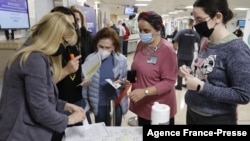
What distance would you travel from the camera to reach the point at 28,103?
977 millimetres

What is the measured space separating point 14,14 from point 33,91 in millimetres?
1382

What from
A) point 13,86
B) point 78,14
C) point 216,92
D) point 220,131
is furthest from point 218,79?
point 78,14

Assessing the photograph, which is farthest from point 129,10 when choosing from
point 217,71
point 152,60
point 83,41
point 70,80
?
point 217,71

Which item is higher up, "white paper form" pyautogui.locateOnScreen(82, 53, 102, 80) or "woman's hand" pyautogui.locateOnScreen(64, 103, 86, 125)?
"white paper form" pyautogui.locateOnScreen(82, 53, 102, 80)

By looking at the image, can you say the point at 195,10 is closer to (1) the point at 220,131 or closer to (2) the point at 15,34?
(1) the point at 220,131

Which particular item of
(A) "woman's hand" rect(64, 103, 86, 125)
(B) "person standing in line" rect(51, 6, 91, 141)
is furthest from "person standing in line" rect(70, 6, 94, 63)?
(A) "woman's hand" rect(64, 103, 86, 125)

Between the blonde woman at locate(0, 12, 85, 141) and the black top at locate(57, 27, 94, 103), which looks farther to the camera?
the black top at locate(57, 27, 94, 103)

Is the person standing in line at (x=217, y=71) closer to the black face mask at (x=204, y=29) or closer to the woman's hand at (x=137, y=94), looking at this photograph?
the black face mask at (x=204, y=29)

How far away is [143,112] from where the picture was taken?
1664 mm

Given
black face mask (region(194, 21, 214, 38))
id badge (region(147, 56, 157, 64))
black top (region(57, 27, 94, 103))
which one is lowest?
black top (region(57, 27, 94, 103))

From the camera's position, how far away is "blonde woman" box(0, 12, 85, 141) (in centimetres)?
94

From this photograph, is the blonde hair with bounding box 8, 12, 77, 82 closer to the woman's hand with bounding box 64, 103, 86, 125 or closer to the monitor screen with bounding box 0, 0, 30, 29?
the woman's hand with bounding box 64, 103, 86, 125

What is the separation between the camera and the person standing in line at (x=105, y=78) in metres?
1.80

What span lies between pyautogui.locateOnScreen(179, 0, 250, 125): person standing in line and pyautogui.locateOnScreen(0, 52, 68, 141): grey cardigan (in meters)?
0.71
